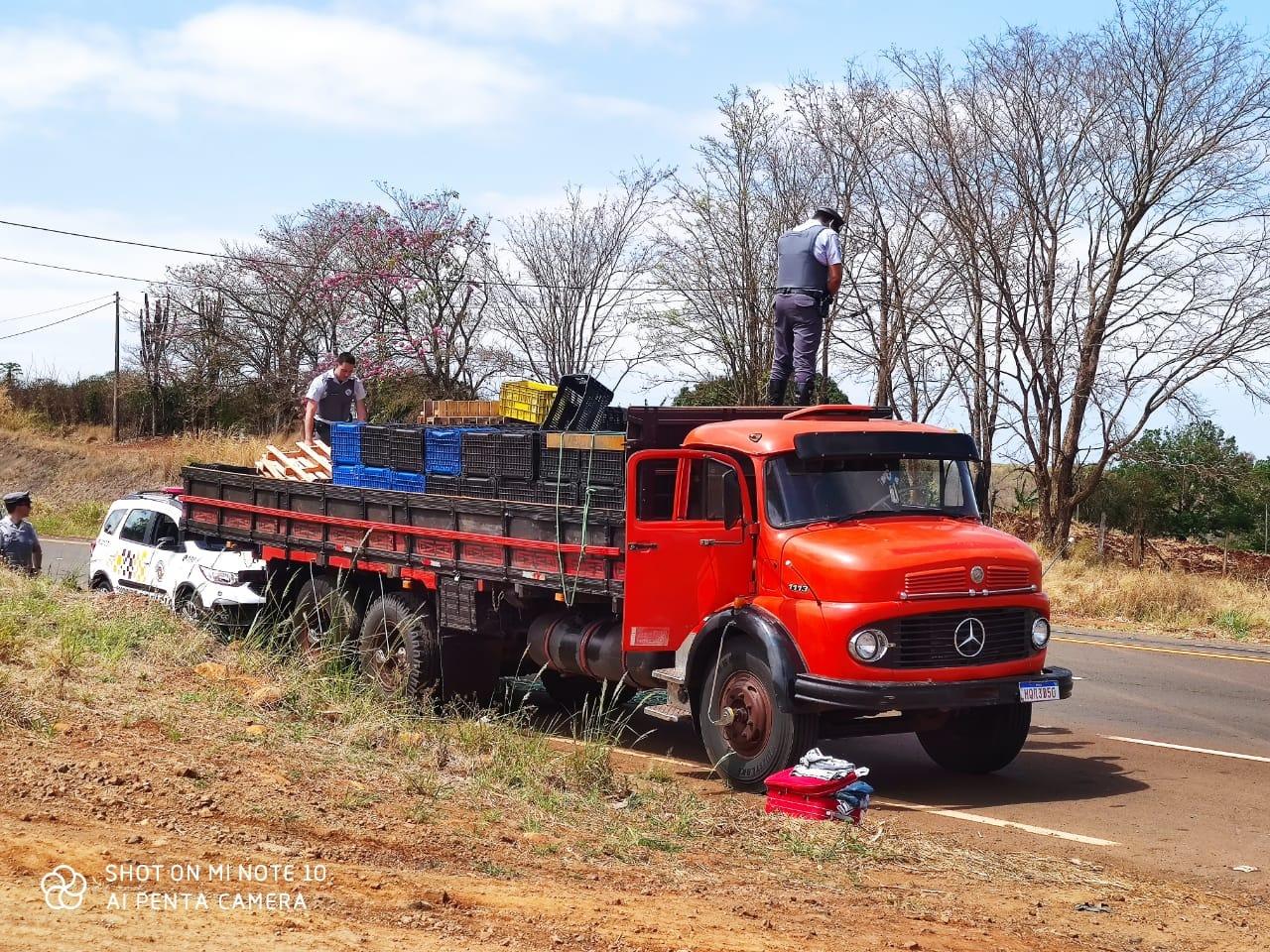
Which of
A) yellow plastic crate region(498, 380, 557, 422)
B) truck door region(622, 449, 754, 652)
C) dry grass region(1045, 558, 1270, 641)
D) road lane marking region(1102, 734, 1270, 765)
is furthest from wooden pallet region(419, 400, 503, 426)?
dry grass region(1045, 558, 1270, 641)

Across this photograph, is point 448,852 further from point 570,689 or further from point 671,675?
point 570,689

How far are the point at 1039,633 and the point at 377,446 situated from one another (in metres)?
6.23

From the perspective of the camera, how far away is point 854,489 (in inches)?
383

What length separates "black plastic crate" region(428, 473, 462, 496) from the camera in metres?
11.9

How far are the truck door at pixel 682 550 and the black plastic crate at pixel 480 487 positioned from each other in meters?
1.90

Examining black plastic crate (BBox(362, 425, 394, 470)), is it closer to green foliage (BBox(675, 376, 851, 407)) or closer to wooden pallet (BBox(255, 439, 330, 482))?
wooden pallet (BBox(255, 439, 330, 482))

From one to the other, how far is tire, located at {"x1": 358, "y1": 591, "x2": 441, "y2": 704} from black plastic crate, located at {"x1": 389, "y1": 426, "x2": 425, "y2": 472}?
3.71 ft

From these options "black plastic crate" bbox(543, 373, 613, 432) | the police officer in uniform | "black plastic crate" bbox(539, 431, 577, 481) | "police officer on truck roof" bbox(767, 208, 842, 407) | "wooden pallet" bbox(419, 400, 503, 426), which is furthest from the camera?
the police officer in uniform

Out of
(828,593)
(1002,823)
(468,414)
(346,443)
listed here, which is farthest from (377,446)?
(1002,823)

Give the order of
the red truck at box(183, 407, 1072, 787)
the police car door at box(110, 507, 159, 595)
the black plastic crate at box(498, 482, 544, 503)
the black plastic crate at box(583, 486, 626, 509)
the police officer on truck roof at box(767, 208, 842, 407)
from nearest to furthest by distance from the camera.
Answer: the red truck at box(183, 407, 1072, 787) < the black plastic crate at box(583, 486, 626, 509) < the black plastic crate at box(498, 482, 544, 503) < the police officer on truck roof at box(767, 208, 842, 407) < the police car door at box(110, 507, 159, 595)

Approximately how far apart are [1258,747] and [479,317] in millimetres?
26317

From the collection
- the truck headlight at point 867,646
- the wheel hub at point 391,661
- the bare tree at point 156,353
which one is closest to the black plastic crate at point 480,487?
the wheel hub at point 391,661

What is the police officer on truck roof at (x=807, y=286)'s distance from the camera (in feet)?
38.5

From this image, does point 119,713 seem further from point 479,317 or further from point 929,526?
point 479,317
